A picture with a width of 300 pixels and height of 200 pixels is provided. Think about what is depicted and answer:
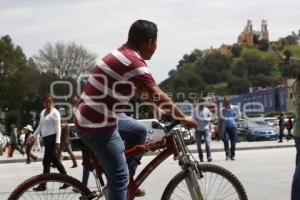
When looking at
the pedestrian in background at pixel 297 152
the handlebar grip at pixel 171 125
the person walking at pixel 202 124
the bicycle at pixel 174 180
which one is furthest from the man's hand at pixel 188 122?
the person walking at pixel 202 124

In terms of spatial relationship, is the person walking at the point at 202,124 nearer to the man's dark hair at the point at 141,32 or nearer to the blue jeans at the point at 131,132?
the blue jeans at the point at 131,132

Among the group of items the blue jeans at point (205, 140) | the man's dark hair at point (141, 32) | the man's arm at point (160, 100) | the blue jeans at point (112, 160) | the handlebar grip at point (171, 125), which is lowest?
the blue jeans at point (205, 140)

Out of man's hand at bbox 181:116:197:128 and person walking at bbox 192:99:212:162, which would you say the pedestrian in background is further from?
person walking at bbox 192:99:212:162

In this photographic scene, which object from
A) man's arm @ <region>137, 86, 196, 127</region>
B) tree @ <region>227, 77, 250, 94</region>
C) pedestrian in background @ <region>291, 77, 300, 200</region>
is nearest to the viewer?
man's arm @ <region>137, 86, 196, 127</region>

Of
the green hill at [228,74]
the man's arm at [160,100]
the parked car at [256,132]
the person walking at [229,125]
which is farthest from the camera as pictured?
the green hill at [228,74]

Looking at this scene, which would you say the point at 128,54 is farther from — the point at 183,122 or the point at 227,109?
the point at 227,109

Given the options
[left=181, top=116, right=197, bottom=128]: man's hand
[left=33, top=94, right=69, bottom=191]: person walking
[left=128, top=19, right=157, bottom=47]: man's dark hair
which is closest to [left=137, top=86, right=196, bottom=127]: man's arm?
[left=181, top=116, right=197, bottom=128]: man's hand

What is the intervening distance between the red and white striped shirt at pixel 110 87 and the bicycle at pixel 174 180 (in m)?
0.40

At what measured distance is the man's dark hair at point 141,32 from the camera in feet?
16.0

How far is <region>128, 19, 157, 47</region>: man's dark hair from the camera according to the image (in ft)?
16.0

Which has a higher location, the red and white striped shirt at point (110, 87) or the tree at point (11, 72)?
the tree at point (11, 72)

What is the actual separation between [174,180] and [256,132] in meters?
34.4

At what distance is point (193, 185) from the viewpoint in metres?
5.05

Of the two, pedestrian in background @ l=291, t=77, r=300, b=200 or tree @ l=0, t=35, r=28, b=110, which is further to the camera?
tree @ l=0, t=35, r=28, b=110
